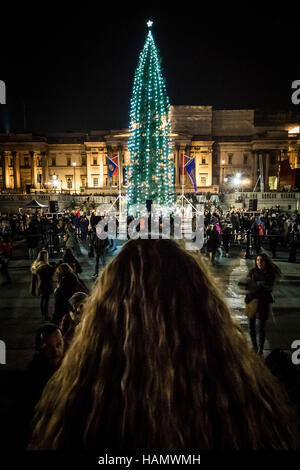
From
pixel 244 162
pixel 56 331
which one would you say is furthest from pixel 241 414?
pixel 244 162

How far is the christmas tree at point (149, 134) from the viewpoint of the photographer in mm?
22547

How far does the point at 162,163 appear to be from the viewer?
76.0 feet

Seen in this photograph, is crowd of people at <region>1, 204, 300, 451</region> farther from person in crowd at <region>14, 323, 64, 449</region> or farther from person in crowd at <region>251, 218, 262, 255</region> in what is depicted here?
person in crowd at <region>251, 218, 262, 255</region>

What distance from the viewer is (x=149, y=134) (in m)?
22.8

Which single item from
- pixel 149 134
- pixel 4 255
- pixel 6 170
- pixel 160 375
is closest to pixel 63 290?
pixel 160 375

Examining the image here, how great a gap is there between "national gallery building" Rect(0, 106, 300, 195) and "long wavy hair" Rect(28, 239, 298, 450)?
218ft

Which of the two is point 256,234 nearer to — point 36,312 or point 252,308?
point 252,308

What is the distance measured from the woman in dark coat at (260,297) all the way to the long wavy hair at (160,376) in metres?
4.48

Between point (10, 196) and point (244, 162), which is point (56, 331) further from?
point (244, 162)

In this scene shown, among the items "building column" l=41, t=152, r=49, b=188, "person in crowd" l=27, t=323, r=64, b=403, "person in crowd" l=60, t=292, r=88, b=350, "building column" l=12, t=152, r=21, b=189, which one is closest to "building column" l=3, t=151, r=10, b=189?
"building column" l=12, t=152, r=21, b=189

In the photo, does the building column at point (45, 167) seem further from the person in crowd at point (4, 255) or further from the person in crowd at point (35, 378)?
the person in crowd at point (35, 378)

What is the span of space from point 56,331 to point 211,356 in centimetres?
238

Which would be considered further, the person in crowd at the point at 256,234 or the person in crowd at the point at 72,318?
the person in crowd at the point at 256,234

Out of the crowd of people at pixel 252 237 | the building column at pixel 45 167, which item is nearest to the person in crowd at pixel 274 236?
the crowd of people at pixel 252 237
